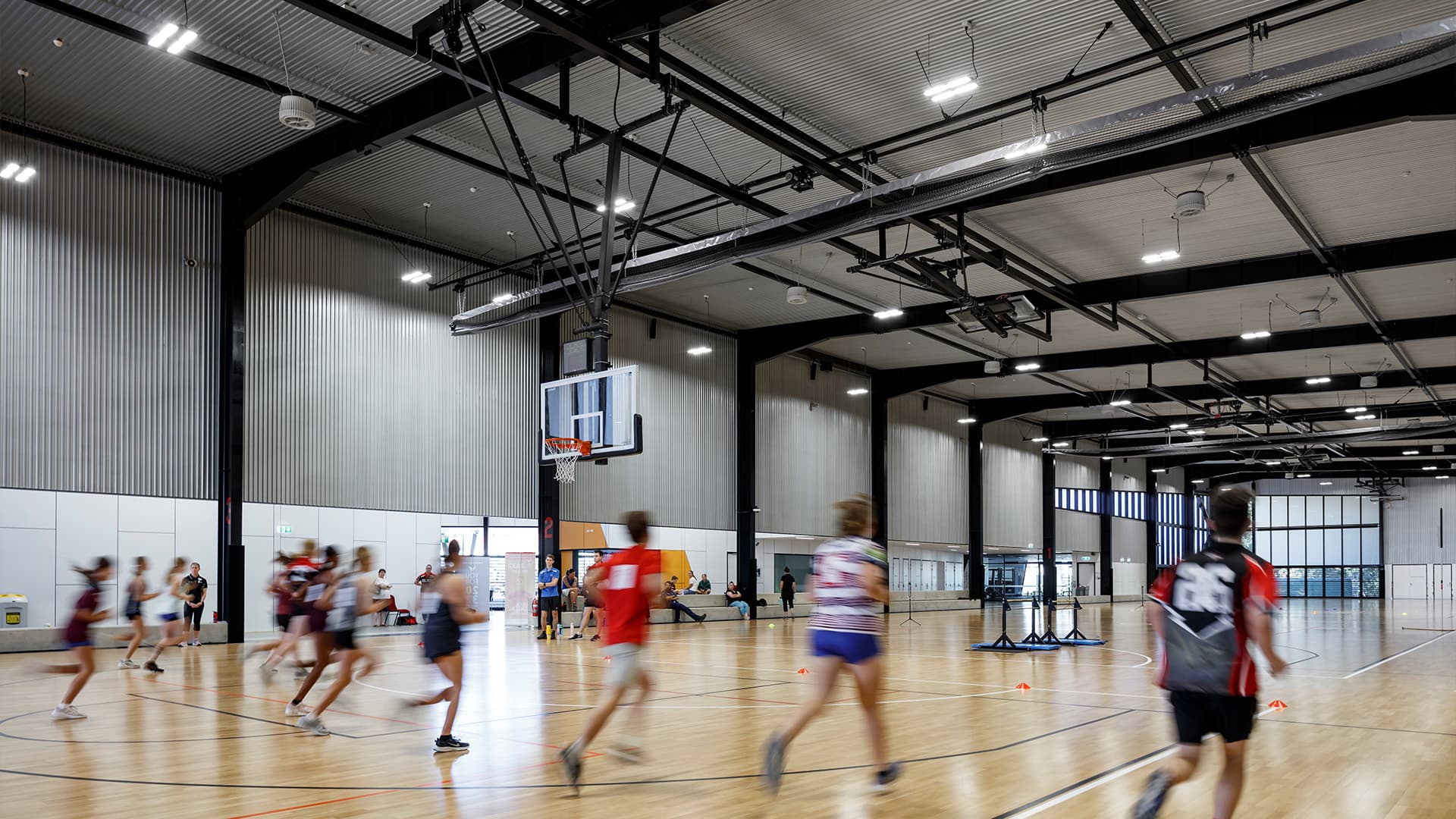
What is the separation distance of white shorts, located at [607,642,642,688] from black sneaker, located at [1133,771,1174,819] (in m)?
3.55

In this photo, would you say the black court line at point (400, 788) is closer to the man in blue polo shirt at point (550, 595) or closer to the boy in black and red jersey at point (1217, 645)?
the boy in black and red jersey at point (1217, 645)

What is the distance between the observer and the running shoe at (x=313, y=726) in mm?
9523

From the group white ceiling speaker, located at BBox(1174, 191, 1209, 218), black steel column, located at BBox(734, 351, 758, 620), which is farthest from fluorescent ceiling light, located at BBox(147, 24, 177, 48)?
black steel column, located at BBox(734, 351, 758, 620)

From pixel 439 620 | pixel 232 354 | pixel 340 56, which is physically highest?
pixel 340 56

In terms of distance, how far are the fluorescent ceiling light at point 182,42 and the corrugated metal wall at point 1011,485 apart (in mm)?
37233

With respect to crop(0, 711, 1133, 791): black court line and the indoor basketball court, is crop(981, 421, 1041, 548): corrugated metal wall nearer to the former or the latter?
the indoor basketball court

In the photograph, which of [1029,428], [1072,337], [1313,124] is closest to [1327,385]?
[1072,337]

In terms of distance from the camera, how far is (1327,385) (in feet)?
119

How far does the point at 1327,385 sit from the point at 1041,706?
30.1 meters

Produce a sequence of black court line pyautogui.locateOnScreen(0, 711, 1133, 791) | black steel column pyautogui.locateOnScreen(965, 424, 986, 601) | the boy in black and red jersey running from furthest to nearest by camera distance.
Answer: black steel column pyautogui.locateOnScreen(965, 424, 986, 601) → black court line pyautogui.locateOnScreen(0, 711, 1133, 791) → the boy in black and red jersey

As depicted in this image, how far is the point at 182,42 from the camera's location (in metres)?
13.2

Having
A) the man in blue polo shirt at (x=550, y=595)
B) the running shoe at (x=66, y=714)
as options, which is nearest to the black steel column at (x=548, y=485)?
the man in blue polo shirt at (x=550, y=595)

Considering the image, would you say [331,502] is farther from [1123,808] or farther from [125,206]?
[1123,808]

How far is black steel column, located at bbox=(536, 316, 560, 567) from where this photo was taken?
26.5 metres
